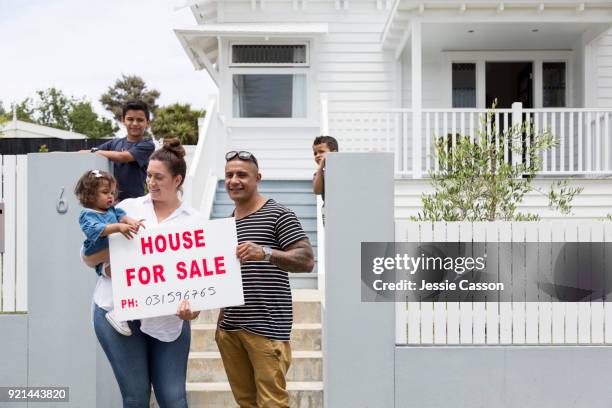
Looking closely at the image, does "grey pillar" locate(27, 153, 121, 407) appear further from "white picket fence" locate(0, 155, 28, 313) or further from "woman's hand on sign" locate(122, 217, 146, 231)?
"woman's hand on sign" locate(122, 217, 146, 231)

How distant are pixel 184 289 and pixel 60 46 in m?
49.3

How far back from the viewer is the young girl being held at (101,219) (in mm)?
3848

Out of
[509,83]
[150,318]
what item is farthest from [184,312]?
[509,83]

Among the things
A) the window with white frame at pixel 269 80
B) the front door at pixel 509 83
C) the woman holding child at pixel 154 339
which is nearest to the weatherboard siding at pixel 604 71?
the front door at pixel 509 83

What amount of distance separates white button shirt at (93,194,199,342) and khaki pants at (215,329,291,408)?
30 cm

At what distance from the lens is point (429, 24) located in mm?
10875

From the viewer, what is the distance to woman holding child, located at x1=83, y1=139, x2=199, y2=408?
3812 millimetres

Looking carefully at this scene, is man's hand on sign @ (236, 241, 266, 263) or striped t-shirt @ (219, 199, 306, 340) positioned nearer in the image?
man's hand on sign @ (236, 241, 266, 263)

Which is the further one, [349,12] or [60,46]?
[60,46]

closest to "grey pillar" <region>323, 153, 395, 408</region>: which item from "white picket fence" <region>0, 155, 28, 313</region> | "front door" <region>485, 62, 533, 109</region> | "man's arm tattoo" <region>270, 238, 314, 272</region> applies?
"man's arm tattoo" <region>270, 238, 314, 272</region>

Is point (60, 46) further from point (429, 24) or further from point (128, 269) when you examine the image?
point (128, 269)

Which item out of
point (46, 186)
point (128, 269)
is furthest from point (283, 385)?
point (46, 186)

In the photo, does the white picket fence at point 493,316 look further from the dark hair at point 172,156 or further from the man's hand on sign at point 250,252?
the dark hair at point 172,156

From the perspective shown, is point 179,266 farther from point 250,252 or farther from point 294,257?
point 294,257
